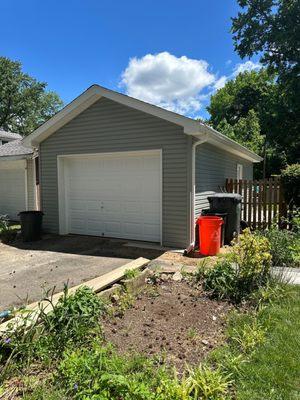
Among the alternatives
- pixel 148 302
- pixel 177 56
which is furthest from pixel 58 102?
pixel 148 302

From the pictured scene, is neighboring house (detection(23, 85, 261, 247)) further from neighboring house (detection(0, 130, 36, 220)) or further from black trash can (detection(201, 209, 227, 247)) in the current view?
neighboring house (detection(0, 130, 36, 220))

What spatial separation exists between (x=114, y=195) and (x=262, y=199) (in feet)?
14.6

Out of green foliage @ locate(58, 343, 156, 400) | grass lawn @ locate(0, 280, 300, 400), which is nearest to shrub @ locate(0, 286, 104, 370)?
grass lawn @ locate(0, 280, 300, 400)

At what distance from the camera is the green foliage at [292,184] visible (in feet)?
29.2

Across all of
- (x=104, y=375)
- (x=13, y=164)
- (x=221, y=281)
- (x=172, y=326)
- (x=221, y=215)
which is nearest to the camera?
(x=104, y=375)

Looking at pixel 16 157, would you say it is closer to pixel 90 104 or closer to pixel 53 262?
pixel 90 104

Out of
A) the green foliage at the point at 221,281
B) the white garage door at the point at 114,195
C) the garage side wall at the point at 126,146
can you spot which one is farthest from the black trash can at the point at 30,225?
the green foliage at the point at 221,281

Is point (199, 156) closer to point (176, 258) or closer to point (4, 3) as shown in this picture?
point (176, 258)

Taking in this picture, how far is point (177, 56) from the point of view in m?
20.9

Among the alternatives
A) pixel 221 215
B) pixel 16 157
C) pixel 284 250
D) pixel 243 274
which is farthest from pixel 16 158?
pixel 243 274

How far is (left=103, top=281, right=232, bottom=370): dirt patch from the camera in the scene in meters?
3.03

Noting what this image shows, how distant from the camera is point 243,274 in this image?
A: 425 centimetres

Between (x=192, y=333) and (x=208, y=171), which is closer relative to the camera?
(x=192, y=333)

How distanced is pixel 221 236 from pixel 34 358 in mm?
5724
